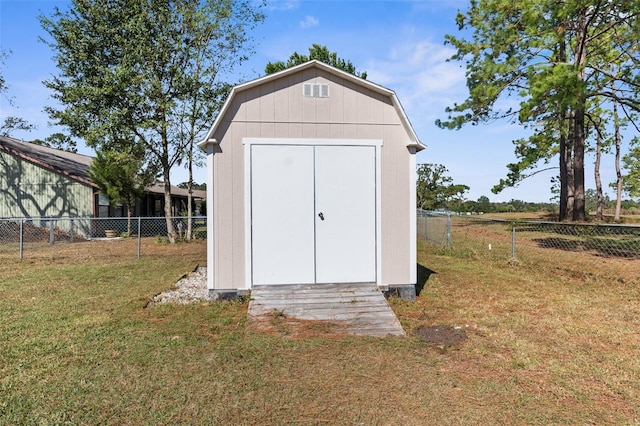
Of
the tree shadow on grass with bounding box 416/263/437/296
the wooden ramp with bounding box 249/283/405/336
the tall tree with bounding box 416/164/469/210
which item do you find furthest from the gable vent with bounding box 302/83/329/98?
the tall tree with bounding box 416/164/469/210

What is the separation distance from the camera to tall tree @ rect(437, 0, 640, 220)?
10.8 meters

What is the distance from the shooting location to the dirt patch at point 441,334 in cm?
404

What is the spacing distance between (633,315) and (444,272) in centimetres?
355

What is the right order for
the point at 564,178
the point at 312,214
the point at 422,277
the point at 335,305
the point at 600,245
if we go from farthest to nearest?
the point at 564,178
the point at 600,245
the point at 422,277
the point at 312,214
the point at 335,305

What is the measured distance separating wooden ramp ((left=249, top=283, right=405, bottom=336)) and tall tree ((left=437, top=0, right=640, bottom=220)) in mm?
9090

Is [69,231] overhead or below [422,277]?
overhead

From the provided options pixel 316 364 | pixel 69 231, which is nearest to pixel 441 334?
pixel 316 364

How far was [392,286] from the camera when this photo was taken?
5.82 m

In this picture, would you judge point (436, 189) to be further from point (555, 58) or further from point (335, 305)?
point (335, 305)

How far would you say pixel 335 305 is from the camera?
5.13 meters

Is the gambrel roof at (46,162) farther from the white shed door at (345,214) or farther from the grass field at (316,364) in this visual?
the white shed door at (345,214)

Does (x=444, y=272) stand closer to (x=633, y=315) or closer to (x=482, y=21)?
(x=633, y=315)

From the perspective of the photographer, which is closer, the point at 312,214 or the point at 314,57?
the point at 312,214

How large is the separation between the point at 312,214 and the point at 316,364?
8.69ft
